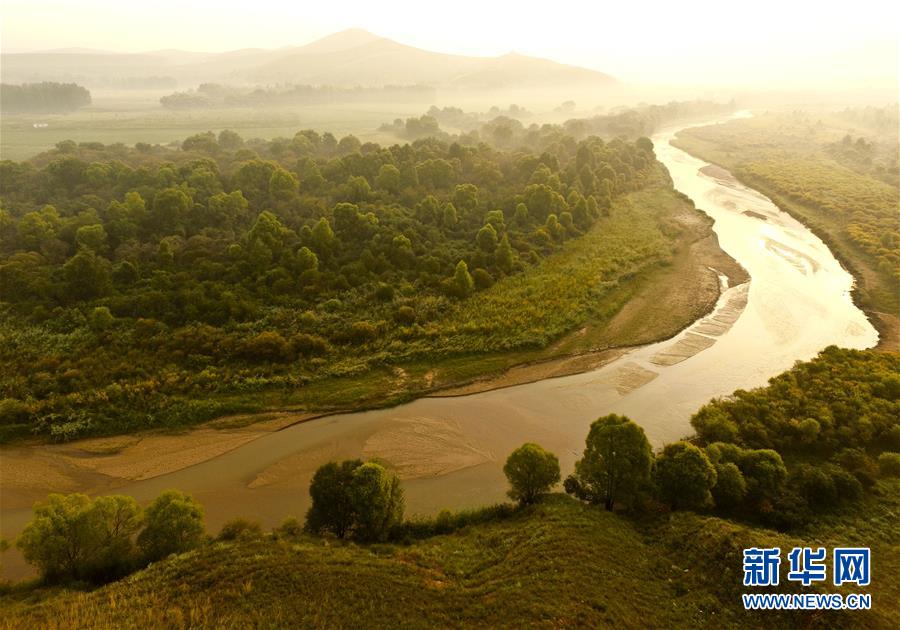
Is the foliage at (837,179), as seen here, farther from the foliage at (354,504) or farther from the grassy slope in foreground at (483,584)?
the foliage at (354,504)

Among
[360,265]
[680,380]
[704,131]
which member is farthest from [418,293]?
[704,131]

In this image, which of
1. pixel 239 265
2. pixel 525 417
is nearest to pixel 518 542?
pixel 525 417

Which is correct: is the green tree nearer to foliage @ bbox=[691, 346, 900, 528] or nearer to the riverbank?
the riverbank

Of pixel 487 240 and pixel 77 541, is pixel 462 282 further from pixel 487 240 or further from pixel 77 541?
pixel 77 541

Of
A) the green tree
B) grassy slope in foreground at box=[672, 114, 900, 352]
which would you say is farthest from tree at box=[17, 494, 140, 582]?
grassy slope in foreground at box=[672, 114, 900, 352]

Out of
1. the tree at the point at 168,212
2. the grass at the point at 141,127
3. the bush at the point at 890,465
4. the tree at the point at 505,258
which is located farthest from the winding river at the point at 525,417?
the grass at the point at 141,127

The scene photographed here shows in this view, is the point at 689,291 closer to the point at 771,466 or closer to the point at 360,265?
the point at 771,466
